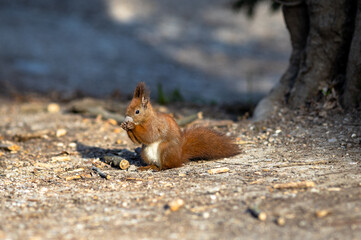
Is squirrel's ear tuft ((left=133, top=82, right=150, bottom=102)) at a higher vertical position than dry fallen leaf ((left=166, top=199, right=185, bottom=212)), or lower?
higher

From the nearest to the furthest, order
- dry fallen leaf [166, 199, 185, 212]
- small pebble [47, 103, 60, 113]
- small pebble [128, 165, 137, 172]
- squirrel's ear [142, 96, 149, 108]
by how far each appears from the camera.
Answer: dry fallen leaf [166, 199, 185, 212] → squirrel's ear [142, 96, 149, 108] → small pebble [128, 165, 137, 172] → small pebble [47, 103, 60, 113]

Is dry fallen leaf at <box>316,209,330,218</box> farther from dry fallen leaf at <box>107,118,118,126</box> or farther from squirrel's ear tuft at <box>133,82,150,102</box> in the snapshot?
dry fallen leaf at <box>107,118,118,126</box>

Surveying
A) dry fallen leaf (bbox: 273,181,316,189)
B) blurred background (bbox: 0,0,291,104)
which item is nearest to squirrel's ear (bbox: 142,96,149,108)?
dry fallen leaf (bbox: 273,181,316,189)

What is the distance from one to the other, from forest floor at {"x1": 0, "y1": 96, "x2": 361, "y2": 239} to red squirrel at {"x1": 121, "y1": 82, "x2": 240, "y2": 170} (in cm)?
11

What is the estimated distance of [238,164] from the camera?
386 centimetres

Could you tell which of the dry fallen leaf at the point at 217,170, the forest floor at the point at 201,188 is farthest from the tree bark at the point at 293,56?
the dry fallen leaf at the point at 217,170

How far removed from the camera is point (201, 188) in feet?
10.6

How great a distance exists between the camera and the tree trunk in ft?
15.4

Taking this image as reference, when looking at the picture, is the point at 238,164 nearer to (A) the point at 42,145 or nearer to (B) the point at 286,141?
(B) the point at 286,141

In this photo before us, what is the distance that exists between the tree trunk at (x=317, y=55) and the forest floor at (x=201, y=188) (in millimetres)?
249

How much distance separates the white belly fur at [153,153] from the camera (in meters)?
3.80

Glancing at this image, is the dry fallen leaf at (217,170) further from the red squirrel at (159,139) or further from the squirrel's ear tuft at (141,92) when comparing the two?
the squirrel's ear tuft at (141,92)

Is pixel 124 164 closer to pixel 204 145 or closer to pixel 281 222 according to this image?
pixel 204 145

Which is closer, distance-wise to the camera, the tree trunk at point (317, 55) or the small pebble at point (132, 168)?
the small pebble at point (132, 168)
